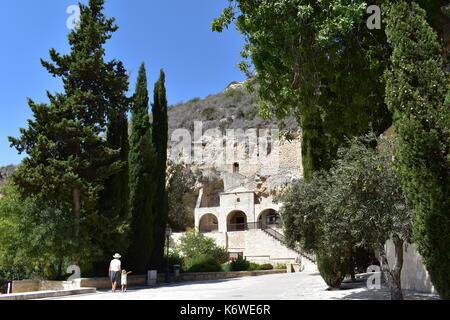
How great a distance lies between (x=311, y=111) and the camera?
1066 cm

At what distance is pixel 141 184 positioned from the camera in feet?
66.5

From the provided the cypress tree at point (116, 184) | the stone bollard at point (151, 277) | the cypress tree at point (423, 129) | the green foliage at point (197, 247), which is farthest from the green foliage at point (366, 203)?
the green foliage at point (197, 247)

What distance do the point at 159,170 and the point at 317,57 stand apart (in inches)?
551

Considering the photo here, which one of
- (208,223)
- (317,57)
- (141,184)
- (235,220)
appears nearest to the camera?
(317,57)

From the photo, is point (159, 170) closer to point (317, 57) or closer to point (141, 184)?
point (141, 184)

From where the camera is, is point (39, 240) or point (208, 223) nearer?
point (39, 240)

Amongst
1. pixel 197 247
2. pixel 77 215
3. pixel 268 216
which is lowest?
pixel 197 247

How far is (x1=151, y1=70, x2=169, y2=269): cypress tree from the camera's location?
2205cm

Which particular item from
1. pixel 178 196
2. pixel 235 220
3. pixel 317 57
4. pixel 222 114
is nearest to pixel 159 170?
pixel 317 57

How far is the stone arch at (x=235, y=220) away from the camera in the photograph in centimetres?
4510

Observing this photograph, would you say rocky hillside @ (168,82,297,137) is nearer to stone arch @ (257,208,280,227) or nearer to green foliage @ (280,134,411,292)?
stone arch @ (257,208,280,227)

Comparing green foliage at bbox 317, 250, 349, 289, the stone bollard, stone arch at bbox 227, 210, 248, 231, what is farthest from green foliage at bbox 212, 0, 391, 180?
stone arch at bbox 227, 210, 248, 231
